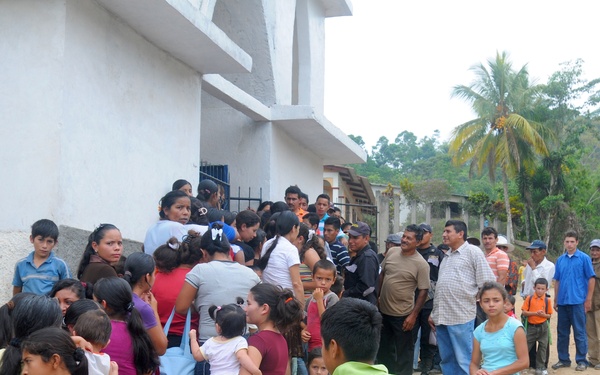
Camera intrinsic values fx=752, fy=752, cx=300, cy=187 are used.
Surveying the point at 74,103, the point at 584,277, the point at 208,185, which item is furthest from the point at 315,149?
the point at 74,103

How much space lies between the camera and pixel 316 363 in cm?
620

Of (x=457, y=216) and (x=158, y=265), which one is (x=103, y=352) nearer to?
(x=158, y=265)

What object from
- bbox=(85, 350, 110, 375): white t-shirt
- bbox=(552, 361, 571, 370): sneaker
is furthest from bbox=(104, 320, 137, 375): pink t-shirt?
bbox=(552, 361, 571, 370): sneaker

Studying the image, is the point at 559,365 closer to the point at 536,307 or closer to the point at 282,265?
the point at 536,307

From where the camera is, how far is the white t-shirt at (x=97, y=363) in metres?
3.83

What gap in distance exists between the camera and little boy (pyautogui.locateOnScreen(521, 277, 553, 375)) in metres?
10.5

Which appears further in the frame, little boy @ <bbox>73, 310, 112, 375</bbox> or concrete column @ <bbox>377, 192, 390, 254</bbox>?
concrete column @ <bbox>377, 192, 390, 254</bbox>

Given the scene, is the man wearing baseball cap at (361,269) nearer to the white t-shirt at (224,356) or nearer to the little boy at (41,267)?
the white t-shirt at (224,356)

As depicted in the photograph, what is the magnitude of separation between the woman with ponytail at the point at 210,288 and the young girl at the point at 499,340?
2.00 m

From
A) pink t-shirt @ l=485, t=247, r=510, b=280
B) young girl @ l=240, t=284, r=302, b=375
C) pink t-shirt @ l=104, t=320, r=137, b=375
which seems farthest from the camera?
pink t-shirt @ l=485, t=247, r=510, b=280

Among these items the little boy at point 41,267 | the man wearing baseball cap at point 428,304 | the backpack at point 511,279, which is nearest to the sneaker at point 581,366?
the backpack at point 511,279

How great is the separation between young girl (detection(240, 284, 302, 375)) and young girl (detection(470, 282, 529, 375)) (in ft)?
5.67

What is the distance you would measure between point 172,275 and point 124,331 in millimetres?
1367

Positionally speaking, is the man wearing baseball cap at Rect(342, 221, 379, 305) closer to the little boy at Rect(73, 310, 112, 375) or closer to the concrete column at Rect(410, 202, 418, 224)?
the little boy at Rect(73, 310, 112, 375)
